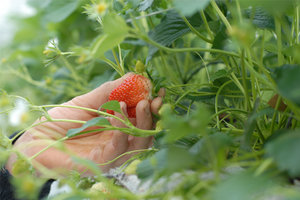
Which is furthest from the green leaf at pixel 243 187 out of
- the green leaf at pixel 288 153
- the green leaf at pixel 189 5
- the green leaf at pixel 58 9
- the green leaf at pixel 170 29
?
the green leaf at pixel 58 9

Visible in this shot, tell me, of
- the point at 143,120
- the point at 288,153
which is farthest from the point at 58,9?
the point at 288,153

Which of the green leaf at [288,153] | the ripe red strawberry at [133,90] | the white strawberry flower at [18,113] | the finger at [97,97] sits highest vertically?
the white strawberry flower at [18,113]

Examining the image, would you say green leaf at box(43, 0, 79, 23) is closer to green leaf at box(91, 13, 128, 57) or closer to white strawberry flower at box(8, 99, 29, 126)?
white strawberry flower at box(8, 99, 29, 126)

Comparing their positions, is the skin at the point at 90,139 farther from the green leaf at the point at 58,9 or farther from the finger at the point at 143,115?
the green leaf at the point at 58,9

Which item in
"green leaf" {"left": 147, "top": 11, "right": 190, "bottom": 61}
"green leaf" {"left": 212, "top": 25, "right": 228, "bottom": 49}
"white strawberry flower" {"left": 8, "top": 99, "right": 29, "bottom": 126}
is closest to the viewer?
"white strawberry flower" {"left": 8, "top": 99, "right": 29, "bottom": 126}

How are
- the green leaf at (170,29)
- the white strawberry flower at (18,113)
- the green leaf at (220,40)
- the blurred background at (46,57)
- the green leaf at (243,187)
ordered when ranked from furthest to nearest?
1. the blurred background at (46,57)
2. the green leaf at (170,29)
3. the green leaf at (220,40)
4. the white strawberry flower at (18,113)
5. the green leaf at (243,187)

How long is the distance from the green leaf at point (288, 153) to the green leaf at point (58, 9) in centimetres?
79

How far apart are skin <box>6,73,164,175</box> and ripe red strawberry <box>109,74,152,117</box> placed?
1 centimetres

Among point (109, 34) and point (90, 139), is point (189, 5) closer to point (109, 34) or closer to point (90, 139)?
point (109, 34)

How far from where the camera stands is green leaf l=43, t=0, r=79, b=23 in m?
0.88

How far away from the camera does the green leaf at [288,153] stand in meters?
0.18

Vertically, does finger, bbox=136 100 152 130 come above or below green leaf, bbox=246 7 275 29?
below

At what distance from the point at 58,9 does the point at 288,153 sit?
88cm

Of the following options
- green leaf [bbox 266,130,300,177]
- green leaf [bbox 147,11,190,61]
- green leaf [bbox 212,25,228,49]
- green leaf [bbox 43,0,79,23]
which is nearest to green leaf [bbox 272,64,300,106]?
green leaf [bbox 266,130,300,177]
